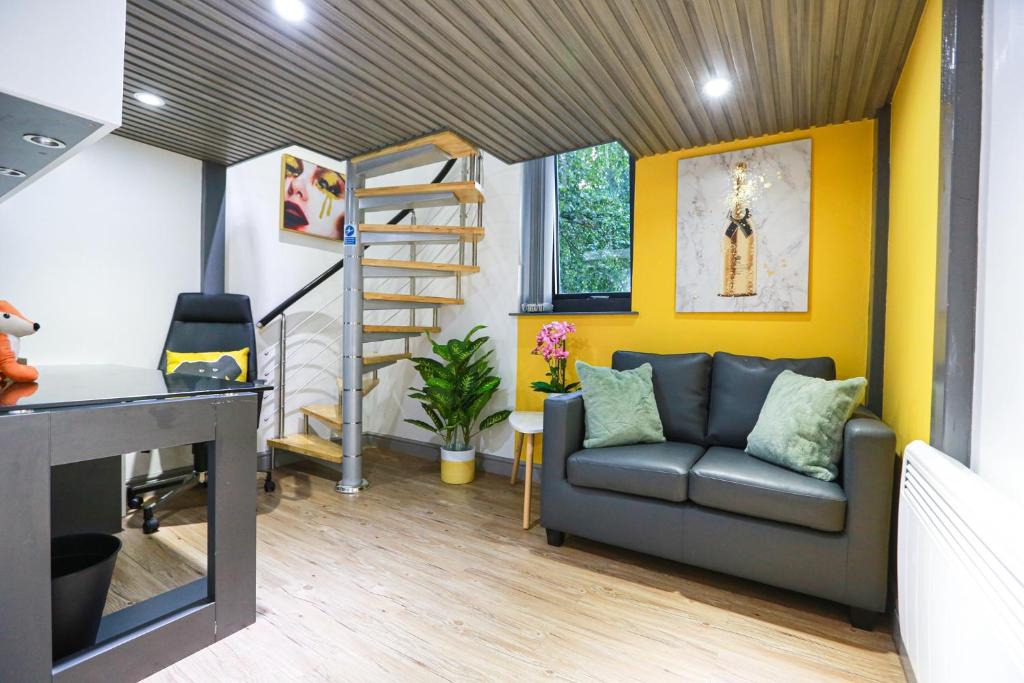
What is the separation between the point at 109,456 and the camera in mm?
1355

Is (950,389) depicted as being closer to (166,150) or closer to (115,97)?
(115,97)

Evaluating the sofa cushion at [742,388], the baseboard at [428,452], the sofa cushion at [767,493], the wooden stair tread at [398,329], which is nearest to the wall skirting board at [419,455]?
the baseboard at [428,452]

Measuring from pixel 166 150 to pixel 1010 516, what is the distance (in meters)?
4.52

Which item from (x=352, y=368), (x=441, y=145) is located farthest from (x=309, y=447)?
(x=441, y=145)

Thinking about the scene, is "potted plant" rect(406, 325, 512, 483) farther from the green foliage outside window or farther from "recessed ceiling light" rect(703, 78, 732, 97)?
"recessed ceiling light" rect(703, 78, 732, 97)

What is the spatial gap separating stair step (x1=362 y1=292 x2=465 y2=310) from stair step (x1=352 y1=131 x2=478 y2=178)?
88 centimetres

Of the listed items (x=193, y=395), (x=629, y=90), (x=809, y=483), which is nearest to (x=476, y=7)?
(x=629, y=90)

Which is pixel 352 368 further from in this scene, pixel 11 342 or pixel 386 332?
pixel 11 342

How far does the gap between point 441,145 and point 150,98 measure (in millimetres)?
1626

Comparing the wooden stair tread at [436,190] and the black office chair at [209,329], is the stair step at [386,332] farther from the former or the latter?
the wooden stair tread at [436,190]

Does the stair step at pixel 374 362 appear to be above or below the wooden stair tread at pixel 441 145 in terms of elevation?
below

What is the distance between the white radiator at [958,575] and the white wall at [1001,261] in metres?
0.12

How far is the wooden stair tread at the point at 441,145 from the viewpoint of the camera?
116 inches

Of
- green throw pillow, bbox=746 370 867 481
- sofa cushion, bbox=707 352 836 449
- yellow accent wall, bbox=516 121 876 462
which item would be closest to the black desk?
green throw pillow, bbox=746 370 867 481
